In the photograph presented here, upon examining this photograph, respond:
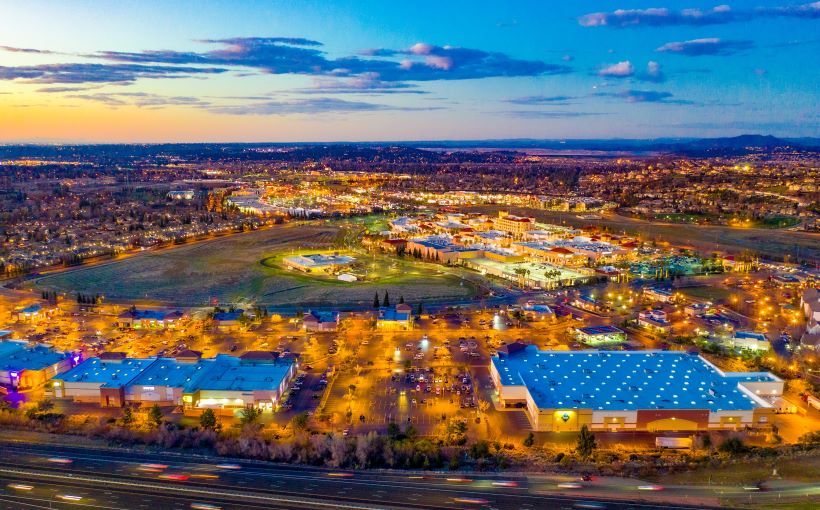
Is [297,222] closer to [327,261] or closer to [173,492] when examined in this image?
[327,261]

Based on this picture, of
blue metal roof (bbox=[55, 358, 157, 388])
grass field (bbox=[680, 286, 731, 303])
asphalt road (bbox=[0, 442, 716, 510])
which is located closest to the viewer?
asphalt road (bbox=[0, 442, 716, 510])

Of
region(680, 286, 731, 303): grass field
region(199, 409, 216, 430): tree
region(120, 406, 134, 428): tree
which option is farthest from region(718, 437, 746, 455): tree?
region(680, 286, 731, 303): grass field

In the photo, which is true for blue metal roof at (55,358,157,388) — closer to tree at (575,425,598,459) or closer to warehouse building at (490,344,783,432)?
warehouse building at (490,344,783,432)

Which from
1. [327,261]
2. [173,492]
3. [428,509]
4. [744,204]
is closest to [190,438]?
[173,492]

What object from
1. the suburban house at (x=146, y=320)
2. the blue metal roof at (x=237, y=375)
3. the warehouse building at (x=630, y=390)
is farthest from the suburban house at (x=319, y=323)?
the warehouse building at (x=630, y=390)

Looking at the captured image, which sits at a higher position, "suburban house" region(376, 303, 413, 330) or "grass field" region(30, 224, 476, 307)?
"suburban house" region(376, 303, 413, 330)
